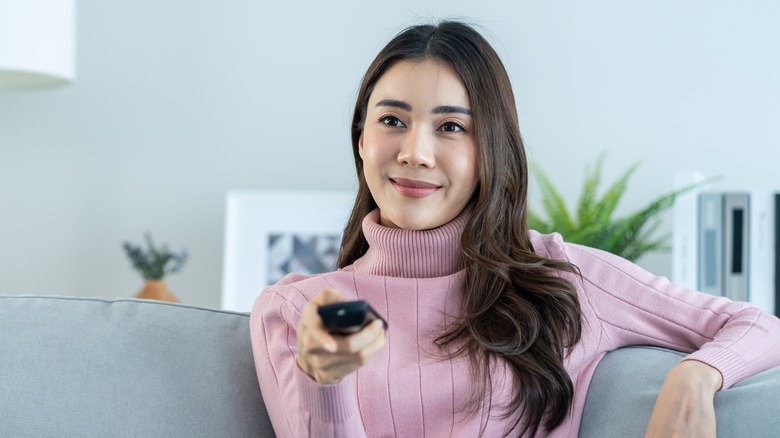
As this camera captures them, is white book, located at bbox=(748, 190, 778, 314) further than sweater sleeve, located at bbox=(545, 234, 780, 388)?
Yes

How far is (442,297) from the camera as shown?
138cm

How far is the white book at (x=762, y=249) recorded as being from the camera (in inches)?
91.0

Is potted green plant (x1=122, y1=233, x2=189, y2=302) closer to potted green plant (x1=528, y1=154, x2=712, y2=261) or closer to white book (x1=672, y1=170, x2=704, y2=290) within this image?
potted green plant (x1=528, y1=154, x2=712, y2=261)

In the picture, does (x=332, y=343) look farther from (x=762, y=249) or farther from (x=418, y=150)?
(x=762, y=249)

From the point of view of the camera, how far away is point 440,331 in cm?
135

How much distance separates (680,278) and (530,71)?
75cm

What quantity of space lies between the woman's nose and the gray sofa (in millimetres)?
360

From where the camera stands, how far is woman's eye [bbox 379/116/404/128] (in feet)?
4.62

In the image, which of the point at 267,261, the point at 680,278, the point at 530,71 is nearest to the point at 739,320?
the point at 680,278

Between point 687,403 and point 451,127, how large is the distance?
0.53 m

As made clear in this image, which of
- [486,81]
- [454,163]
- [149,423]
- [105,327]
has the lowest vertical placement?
[149,423]

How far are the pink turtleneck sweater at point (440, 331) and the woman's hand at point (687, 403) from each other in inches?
1.9

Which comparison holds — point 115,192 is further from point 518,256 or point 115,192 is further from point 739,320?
point 739,320

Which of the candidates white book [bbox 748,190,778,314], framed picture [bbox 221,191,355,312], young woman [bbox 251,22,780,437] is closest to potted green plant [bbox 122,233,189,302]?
framed picture [bbox 221,191,355,312]
